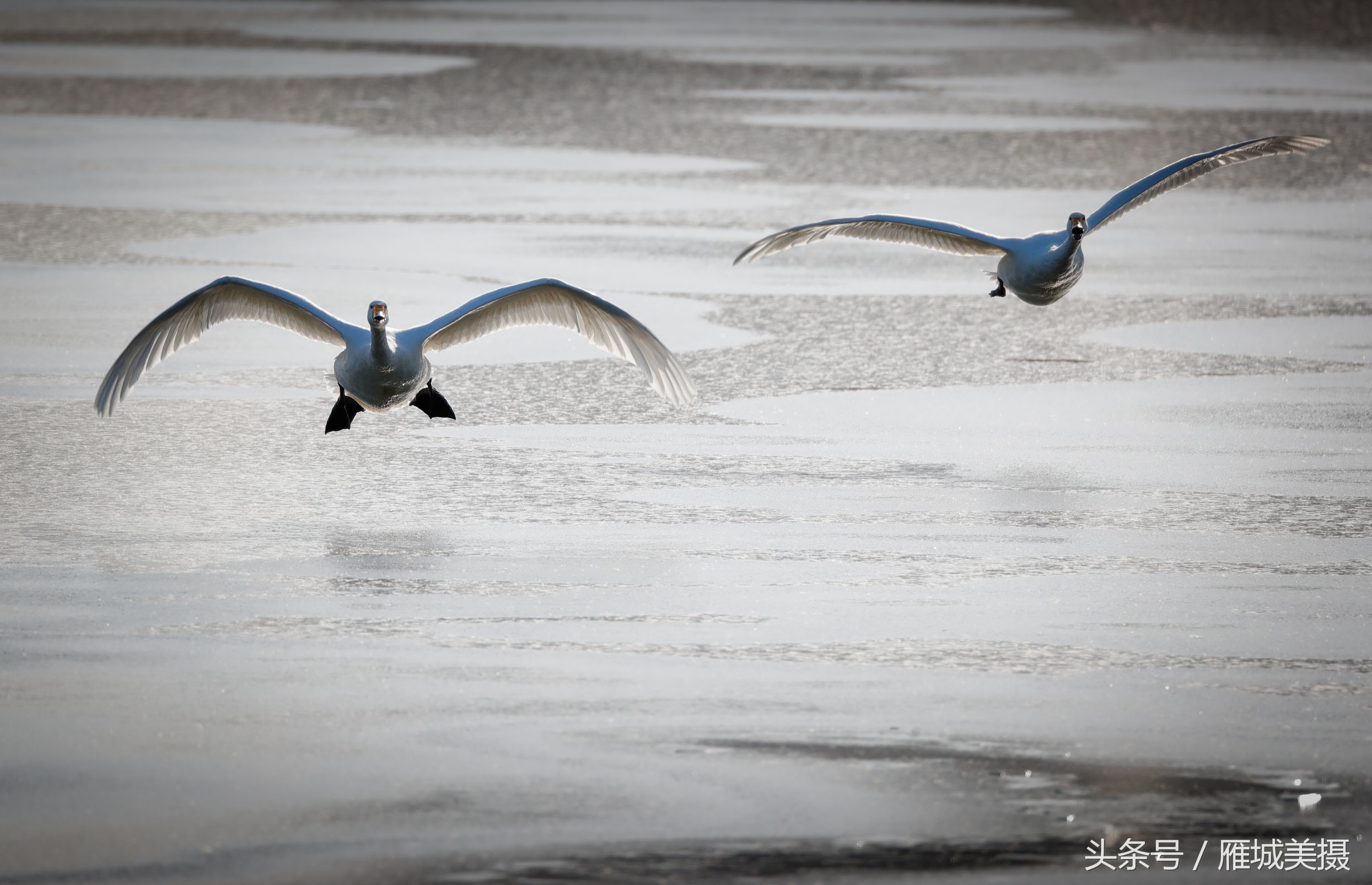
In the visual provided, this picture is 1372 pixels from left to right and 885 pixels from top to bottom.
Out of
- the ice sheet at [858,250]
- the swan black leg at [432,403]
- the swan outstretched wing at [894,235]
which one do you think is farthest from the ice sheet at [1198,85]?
the swan black leg at [432,403]

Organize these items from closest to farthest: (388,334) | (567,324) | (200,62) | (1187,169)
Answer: (388,334), (567,324), (1187,169), (200,62)

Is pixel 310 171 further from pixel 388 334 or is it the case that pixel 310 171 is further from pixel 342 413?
pixel 388 334

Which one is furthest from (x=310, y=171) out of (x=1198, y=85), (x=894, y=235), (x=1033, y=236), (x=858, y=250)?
(x=1198, y=85)

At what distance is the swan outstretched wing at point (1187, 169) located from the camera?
12.5 metres

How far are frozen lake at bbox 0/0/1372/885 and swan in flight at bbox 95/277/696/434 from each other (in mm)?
289

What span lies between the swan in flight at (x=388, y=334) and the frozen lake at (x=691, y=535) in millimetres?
289

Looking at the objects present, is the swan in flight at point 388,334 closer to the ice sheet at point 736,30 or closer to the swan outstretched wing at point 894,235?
the swan outstretched wing at point 894,235

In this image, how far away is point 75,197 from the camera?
17281mm

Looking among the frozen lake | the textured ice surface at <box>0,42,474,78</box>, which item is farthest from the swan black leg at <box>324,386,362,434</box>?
the textured ice surface at <box>0,42,474,78</box>

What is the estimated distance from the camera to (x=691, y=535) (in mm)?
8969

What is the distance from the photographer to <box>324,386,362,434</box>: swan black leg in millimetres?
10297

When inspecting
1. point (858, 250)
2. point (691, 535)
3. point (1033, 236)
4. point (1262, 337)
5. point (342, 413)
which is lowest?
point (691, 535)

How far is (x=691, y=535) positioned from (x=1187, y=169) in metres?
5.12

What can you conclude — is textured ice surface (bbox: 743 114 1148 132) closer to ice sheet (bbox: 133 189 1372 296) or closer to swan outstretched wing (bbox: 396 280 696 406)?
ice sheet (bbox: 133 189 1372 296)
